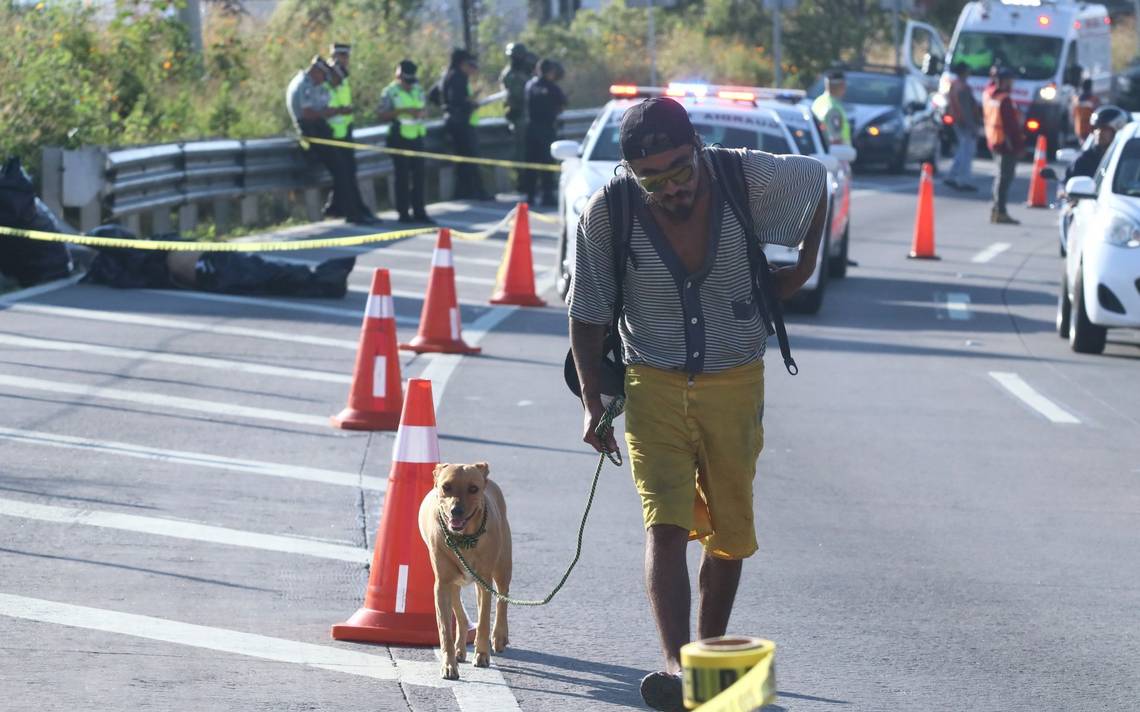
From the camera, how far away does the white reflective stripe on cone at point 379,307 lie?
1041 cm

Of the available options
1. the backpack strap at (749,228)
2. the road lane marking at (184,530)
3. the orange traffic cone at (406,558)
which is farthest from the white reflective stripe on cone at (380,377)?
the backpack strap at (749,228)

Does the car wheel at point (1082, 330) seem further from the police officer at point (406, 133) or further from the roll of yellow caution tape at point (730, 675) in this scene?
the roll of yellow caution tape at point (730, 675)

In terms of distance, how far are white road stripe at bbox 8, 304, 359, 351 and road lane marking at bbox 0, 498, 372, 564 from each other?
540 cm

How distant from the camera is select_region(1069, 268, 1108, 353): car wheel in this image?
583 inches

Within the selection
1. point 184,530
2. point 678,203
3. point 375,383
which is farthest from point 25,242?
point 678,203

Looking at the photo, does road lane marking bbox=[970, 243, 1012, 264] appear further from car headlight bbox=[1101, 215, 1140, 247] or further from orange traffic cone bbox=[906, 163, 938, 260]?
car headlight bbox=[1101, 215, 1140, 247]

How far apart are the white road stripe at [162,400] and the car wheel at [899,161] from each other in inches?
948

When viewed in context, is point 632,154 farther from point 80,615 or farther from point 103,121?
point 103,121

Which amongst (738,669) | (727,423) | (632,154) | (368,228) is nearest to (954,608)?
(727,423)

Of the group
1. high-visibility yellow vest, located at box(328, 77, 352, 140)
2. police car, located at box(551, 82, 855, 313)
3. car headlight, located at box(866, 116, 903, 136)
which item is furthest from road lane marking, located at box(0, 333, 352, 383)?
car headlight, located at box(866, 116, 903, 136)

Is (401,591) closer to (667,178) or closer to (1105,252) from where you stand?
(667,178)

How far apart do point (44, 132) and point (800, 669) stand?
14.2 m

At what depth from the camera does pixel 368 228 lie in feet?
71.7

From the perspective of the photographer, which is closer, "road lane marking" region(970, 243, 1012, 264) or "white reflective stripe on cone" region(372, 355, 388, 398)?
"white reflective stripe on cone" region(372, 355, 388, 398)
